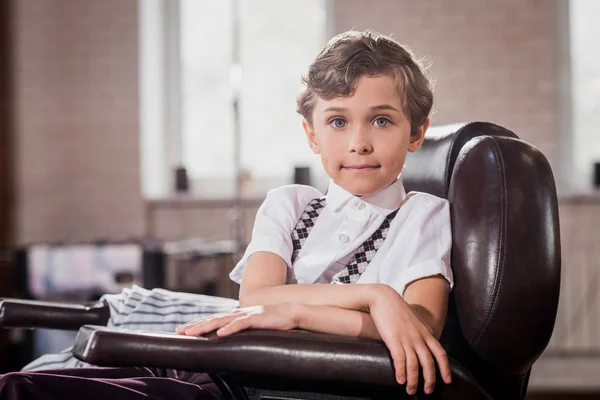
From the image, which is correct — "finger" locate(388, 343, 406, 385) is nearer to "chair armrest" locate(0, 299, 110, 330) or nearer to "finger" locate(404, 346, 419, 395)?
"finger" locate(404, 346, 419, 395)

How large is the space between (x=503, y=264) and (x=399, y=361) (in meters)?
0.29

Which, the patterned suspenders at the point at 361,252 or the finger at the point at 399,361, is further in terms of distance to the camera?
the patterned suspenders at the point at 361,252

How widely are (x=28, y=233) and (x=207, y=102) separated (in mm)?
1162

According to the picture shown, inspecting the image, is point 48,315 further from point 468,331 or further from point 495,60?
point 495,60

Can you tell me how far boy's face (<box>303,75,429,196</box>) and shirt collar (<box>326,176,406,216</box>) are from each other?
0.05 metres

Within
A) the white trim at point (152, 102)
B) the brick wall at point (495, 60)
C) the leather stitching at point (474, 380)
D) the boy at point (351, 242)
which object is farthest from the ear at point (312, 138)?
the white trim at point (152, 102)

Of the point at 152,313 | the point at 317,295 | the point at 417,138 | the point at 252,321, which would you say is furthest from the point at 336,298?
the point at 152,313

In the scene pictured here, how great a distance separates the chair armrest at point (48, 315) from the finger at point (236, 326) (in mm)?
583

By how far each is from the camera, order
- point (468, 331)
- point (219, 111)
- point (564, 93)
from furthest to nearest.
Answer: point (219, 111) < point (564, 93) < point (468, 331)

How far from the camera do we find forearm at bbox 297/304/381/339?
124 centimetres

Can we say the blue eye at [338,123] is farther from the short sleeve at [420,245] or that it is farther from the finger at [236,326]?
the finger at [236,326]

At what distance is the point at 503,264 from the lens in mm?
1307

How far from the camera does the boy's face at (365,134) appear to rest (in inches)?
53.9

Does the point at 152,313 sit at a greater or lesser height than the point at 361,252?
lesser
